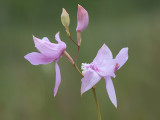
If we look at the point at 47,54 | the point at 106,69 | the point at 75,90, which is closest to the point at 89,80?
the point at 106,69

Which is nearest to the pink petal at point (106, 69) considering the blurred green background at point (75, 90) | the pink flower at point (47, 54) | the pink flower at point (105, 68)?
the pink flower at point (105, 68)

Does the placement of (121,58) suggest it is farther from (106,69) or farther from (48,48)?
(48,48)

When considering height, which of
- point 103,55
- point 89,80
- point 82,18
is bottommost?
point 89,80

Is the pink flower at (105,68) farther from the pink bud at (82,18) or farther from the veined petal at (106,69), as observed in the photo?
the pink bud at (82,18)

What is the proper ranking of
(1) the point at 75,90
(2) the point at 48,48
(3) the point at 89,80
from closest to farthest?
(3) the point at 89,80 < (2) the point at 48,48 < (1) the point at 75,90

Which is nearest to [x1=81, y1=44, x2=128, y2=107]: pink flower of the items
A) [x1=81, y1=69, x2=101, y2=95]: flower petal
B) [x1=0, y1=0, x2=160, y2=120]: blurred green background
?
[x1=81, y1=69, x2=101, y2=95]: flower petal

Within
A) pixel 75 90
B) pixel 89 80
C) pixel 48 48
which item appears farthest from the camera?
pixel 75 90
